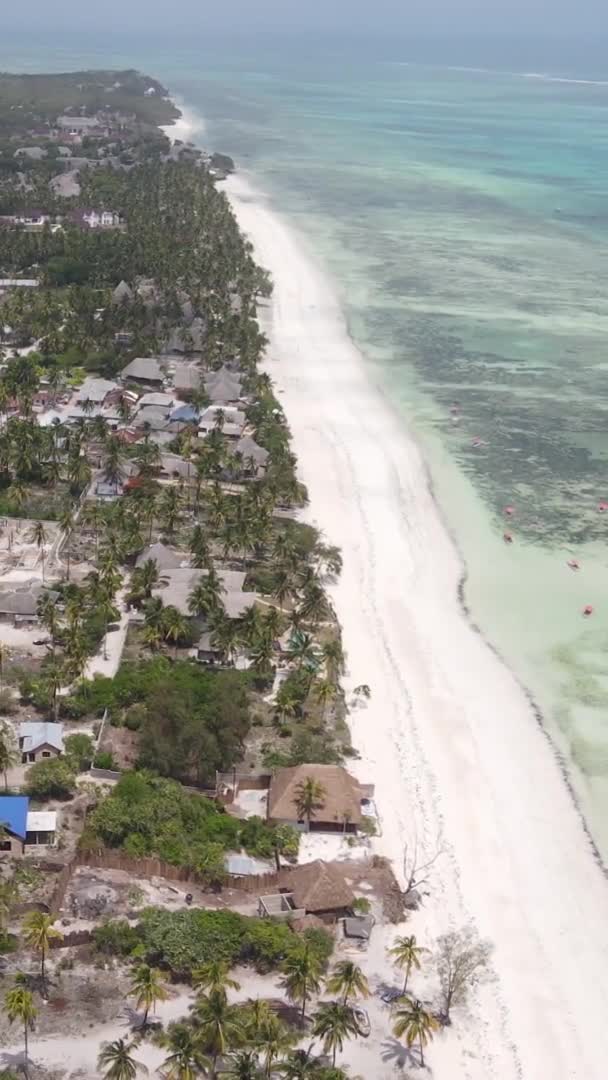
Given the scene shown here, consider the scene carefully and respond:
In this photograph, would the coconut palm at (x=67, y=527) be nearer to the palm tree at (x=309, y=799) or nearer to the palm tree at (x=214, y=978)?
the palm tree at (x=309, y=799)

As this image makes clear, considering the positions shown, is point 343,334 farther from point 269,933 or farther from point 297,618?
point 269,933

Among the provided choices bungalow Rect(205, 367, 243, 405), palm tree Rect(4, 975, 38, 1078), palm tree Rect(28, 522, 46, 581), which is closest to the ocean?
bungalow Rect(205, 367, 243, 405)

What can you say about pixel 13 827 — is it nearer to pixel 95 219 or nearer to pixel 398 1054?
pixel 398 1054

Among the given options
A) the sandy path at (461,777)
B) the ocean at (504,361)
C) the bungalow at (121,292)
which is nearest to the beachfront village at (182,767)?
the sandy path at (461,777)

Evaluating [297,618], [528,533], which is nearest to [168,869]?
[297,618]

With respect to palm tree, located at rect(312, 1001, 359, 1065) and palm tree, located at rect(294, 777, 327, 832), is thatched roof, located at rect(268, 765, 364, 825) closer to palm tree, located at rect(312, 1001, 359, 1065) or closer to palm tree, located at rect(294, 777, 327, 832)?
palm tree, located at rect(294, 777, 327, 832)

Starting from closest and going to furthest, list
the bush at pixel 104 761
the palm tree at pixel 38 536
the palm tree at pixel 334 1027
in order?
the palm tree at pixel 334 1027 → the bush at pixel 104 761 → the palm tree at pixel 38 536
